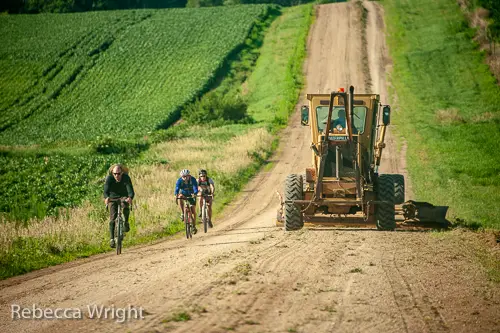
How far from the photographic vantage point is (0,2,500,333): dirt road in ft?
26.9

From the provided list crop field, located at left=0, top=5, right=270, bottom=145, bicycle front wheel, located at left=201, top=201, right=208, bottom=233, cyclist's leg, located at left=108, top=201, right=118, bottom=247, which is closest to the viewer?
cyclist's leg, located at left=108, top=201, right=118, bottom=247

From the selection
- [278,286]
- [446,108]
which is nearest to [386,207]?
[278,286]

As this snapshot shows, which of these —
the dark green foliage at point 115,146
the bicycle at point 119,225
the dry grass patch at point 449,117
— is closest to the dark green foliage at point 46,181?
the dark green foliage at point 115,146

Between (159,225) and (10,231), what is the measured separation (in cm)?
445

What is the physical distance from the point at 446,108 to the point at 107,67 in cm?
3663

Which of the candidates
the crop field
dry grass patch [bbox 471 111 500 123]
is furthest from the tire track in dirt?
the crop field

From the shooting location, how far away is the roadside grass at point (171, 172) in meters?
16.9

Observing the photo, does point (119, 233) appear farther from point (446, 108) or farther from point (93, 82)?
point (93, 82)

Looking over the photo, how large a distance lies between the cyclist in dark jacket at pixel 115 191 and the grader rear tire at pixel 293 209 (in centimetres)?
405

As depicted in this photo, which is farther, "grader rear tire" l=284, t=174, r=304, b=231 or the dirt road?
"grader rear tire" l=284, t=174, r=304, b=231

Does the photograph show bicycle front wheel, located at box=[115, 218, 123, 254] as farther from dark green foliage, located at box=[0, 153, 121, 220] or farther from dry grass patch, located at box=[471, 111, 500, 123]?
Answer: dry grass patch, located at box=[471, 111, 500, 123]

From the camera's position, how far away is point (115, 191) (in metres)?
15.8

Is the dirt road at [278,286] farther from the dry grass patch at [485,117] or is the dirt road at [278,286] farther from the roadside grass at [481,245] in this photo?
the dry grass patch at [485,117]

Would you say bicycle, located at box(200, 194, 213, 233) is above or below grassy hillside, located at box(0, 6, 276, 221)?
below
